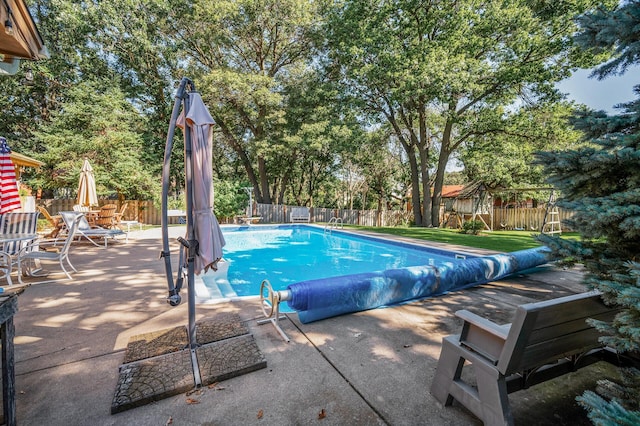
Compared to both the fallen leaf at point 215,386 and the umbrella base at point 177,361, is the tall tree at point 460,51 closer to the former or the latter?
the umbrella base at point 177,361

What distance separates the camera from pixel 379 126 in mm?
19000

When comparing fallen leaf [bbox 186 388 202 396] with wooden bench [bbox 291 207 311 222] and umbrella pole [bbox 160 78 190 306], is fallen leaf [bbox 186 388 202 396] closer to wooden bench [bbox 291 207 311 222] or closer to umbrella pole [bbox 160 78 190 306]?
umbrella pole [bbox 160 78 190 306]

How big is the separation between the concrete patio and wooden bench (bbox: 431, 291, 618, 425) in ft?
0.67

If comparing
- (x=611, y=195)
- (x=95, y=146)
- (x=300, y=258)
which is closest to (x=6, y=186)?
(x=300, y=258)

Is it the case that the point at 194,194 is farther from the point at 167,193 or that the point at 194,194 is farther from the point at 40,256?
the point at 40,256

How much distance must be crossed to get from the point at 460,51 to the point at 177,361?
14.5m

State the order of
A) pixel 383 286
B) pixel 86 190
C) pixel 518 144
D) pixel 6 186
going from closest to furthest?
pixel 383 286 < pixel 6 186 < pixel 86 190 < pixel 518 144

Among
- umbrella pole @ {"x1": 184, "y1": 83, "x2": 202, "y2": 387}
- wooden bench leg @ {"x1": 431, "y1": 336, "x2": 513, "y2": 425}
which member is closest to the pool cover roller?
umbrella pole @ {"x1": 184, "y1": 83, "x2": 202, "y2": 387}

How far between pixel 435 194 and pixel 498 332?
15685 millimetres

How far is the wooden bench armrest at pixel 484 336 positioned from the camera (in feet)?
5.03

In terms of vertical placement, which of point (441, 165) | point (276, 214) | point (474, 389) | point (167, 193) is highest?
point (441, 165)

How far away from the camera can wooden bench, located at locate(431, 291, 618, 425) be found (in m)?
1.39

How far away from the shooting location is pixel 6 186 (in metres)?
5.34

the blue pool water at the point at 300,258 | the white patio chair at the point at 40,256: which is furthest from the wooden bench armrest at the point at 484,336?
the white patio chair at the point at 40,256
